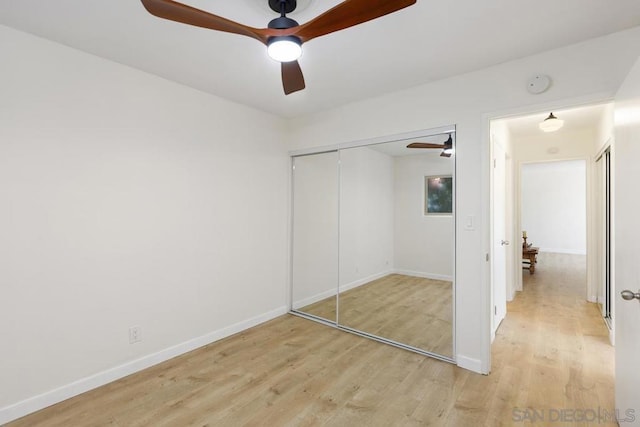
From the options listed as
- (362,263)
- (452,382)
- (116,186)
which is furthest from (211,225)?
(452,382)

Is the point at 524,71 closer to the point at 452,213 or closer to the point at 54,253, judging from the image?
the point at 452,213

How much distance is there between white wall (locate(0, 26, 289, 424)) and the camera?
199cm

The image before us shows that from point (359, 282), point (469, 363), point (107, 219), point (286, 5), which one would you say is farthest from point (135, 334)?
point (469, 363)

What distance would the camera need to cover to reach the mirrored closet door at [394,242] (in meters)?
2.82

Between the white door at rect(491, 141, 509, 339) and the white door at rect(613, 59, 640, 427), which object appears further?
the white door at rect(491, 141, 509, 339)

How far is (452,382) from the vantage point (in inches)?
92.7

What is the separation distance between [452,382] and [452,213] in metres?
1.39

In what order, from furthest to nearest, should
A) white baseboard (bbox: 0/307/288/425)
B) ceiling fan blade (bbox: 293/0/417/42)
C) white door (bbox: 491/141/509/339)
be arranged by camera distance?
white door (bbox: 491/141/509/339) → white baseboard (bbox: 0/307/288/425) → ceiling fan blade (bbox: 293/0/417/42)

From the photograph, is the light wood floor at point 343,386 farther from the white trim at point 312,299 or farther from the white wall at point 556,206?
the white wall at point 556,206

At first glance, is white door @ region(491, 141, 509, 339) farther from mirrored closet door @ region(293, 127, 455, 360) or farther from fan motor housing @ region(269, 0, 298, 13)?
fan motor housing @ region(269, 0, 298, 13)

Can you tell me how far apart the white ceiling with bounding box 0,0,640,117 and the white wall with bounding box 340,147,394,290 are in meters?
0.87

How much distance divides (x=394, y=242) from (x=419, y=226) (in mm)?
386

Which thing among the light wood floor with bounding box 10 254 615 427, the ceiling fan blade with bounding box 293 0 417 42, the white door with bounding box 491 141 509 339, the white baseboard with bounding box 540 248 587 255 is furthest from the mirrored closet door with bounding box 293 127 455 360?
the white baseboard with bounding box 540 248 587 255

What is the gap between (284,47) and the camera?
1.57m
